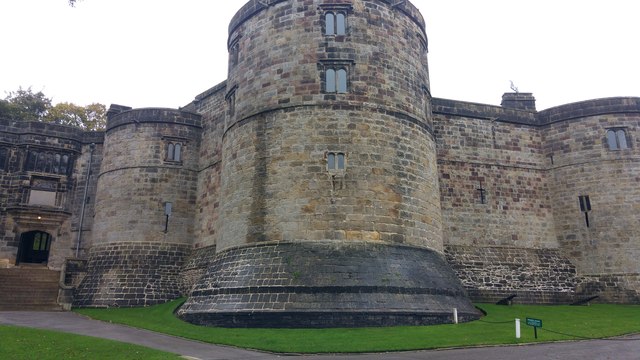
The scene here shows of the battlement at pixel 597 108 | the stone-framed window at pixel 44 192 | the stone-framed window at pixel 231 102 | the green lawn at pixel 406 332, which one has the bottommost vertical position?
the green lawn at pixel 406 332

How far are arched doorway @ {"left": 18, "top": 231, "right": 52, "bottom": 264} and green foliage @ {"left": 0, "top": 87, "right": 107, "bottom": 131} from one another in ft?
42.4

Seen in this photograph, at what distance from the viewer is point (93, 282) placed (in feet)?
80.7

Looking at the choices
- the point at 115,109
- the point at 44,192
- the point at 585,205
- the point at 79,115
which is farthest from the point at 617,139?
the point at 79,115

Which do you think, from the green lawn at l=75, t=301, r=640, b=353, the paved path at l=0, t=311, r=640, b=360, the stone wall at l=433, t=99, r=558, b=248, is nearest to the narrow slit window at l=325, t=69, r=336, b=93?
the stone wall at l=433, t=99, r=558, b=248

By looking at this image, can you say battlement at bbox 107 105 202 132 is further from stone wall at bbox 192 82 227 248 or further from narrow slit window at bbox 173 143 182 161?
narrow slit window at bbox 173 143 182 161

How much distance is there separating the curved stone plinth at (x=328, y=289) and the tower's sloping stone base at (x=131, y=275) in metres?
6.66

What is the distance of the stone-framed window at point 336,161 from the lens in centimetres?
1803

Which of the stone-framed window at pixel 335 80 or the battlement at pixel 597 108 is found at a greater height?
the battlement at pixel 597 108

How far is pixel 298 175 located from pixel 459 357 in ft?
29.0

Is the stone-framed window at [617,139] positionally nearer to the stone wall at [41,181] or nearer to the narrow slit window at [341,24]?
the narrow slit window at [341,24]

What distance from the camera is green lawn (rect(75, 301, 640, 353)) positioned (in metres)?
12.8

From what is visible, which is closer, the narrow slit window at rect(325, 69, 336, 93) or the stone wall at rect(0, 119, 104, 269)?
the narrow slit window at rect(325, 69, 336, 93)

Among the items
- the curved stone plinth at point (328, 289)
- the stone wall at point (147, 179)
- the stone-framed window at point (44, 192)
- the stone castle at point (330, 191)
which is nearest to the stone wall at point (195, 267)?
the stone castle at point (330, 191)

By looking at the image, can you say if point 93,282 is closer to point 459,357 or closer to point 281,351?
point 281,351
